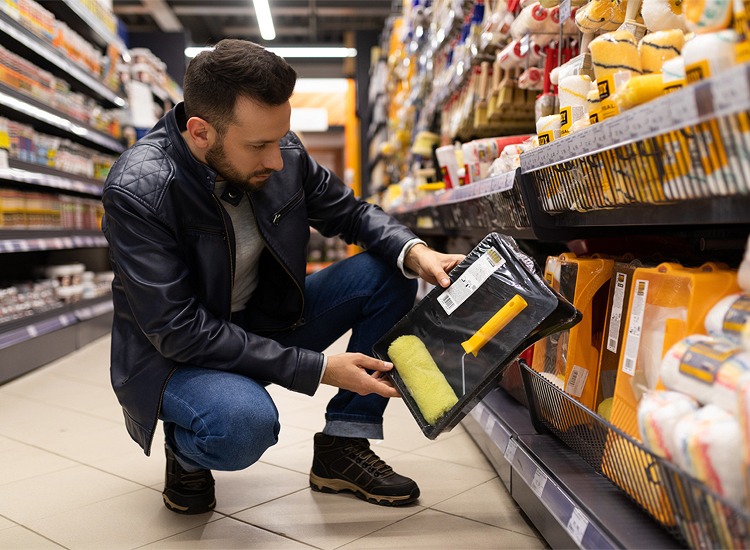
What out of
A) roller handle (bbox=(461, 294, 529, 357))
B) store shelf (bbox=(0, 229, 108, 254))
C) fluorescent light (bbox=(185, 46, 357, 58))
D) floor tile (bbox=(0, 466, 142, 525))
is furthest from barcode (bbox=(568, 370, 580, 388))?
fluorescent light (bbox=(185, 46, 357, 58))

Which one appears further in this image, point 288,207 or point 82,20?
point 82,20

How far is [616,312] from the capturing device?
53.5 inches

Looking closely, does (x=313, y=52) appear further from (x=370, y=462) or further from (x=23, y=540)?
(x=23, y=540)

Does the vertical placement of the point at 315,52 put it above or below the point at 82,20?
above

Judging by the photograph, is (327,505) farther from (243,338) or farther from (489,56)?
(489,56)

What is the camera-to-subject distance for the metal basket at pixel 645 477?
85 cm

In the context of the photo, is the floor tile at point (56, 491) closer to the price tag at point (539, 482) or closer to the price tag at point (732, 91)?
the price tag at point (539, 482)

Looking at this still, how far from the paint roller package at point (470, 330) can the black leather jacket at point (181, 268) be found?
0.69 feet

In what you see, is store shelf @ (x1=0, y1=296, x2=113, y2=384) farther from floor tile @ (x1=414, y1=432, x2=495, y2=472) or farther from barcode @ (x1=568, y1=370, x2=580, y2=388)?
barcode @ (x1=568, y1=370, x2=580, y2=388)

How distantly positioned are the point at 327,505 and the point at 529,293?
2.57 ft

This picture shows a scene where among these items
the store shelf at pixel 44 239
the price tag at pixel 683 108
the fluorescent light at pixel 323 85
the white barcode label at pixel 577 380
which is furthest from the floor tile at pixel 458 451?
the fluorescent light at pixel 323 85

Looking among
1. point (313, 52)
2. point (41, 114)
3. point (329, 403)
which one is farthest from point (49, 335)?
point (313, 52)

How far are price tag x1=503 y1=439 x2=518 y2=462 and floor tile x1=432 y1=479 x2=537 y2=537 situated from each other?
0.40 ft

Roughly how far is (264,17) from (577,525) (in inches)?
363
